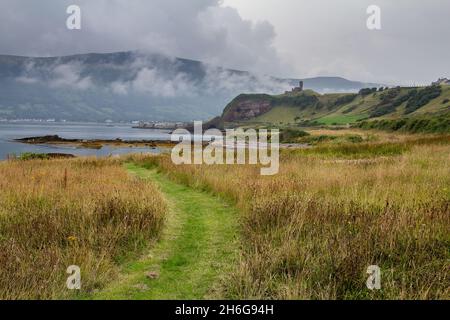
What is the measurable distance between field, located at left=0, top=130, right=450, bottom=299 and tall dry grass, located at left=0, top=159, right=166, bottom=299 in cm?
3

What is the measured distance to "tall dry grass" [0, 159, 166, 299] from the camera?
226 inches

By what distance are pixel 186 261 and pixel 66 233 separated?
2604 mm

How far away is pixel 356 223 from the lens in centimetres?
765

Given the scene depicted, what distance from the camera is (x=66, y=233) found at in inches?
306
